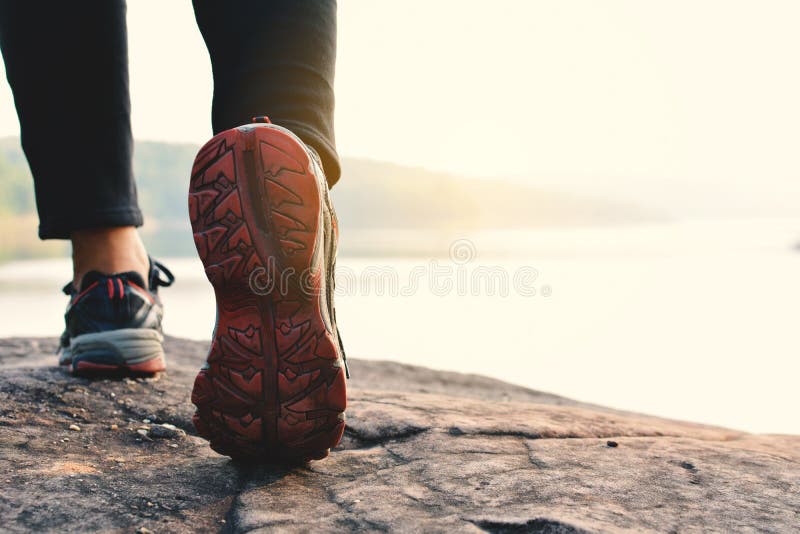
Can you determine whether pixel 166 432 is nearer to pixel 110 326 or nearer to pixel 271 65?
pixel 110 326

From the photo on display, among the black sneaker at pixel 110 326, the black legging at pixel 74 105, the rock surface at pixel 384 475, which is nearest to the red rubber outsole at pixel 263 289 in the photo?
the rock surface at pixel 384 475

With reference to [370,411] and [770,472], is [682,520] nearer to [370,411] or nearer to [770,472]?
[770,472]

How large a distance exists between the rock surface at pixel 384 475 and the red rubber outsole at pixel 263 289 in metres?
0.12

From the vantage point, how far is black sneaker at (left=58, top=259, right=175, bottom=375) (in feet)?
4.56

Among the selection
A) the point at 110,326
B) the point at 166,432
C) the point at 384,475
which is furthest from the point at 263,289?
the point at 110,326

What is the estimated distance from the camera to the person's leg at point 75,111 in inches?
51.6

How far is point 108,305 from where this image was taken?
1398mm

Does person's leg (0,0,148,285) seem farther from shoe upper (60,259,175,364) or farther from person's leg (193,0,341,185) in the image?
person's leg (193,0,341,185)

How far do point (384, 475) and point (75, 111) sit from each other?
3.26 ft

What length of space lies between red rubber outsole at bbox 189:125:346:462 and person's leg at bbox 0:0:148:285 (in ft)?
2.01

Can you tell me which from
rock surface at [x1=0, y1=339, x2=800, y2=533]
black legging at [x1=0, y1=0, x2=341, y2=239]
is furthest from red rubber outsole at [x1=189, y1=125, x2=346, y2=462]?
black legging at [x1=0, y1=0, x2=341, y2=239]

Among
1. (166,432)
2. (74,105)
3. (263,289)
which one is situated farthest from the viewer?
(74,105)

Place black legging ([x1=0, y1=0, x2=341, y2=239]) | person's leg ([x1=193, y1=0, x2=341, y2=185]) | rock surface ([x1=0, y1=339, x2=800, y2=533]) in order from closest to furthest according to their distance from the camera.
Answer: rock surface ([x1=0, y1=339, x2=800, y2=533]) < person's leg ([x1=193, y1=0, x2=341, y2=185]) < black legging ([x1=0, y1=0, x2=341, y2=239])

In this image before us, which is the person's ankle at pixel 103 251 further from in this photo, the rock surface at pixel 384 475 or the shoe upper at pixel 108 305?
the rock surface at pixel 384 475
